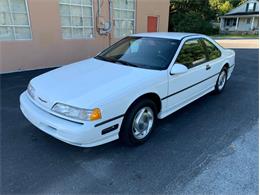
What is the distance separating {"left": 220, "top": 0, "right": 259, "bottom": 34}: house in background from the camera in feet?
115

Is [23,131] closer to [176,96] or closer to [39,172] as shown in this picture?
[39,172]

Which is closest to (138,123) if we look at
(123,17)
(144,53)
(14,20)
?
(144,53)

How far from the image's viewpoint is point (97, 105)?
2338 mm

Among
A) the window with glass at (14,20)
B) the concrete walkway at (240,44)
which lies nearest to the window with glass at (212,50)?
the window with glass at (14,20)

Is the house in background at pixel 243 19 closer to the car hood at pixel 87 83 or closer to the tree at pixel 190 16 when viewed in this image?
the tree at pixel 190 16

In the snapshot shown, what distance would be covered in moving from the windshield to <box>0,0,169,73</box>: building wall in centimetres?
410

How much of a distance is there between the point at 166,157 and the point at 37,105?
184 cm

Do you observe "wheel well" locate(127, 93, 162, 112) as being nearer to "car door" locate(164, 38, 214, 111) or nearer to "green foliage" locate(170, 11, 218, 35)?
"car door" locate(164, 38, 214, 111)

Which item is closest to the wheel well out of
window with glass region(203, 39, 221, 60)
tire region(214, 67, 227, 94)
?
window with glass region(203, 39, 221, 60)

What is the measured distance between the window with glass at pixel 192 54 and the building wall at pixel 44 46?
5279mm

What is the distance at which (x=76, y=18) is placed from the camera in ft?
25.8

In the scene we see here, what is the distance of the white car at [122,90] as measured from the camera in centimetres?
239

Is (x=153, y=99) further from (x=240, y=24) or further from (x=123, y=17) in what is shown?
(x=240, y=24)

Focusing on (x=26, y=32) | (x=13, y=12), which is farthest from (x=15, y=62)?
(x=13, y=12)
